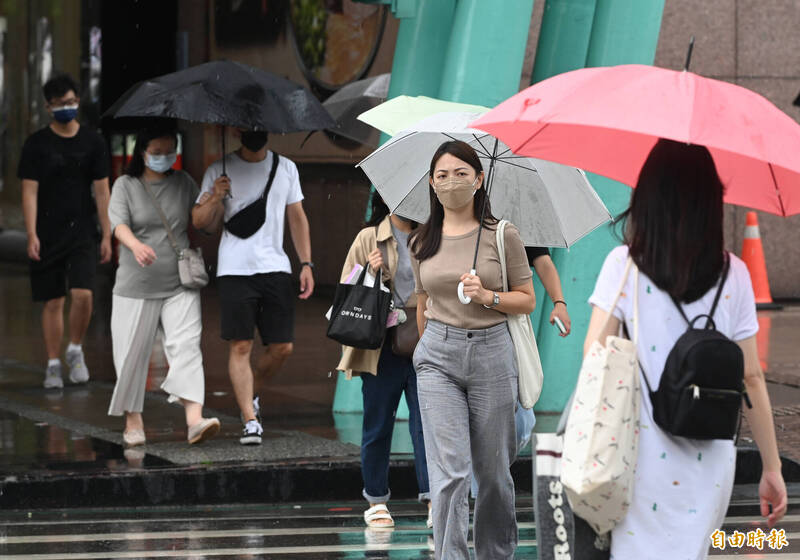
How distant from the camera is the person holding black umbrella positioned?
26.9 feet

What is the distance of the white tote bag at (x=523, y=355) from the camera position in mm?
5605

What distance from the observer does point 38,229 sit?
10.4 m

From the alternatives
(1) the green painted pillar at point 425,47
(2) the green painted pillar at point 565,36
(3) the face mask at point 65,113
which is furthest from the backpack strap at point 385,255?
(3) the face mask at point 65,113

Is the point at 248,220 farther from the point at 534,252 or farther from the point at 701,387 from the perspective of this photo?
the point at 701,387

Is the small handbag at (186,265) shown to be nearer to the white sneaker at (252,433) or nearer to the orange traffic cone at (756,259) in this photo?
A: the white sneaker at (252,433)

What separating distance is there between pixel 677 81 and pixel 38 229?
24.2ft

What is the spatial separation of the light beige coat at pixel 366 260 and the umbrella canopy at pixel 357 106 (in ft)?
9.43

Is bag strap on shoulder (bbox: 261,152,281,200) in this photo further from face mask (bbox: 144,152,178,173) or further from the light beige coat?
the light beige coat

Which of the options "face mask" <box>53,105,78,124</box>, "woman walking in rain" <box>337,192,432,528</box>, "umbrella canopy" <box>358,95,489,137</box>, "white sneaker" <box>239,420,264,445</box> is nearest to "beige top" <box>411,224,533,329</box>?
"woman walking in rain" <box>337,192,432,528</box>

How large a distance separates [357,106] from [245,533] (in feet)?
13.4

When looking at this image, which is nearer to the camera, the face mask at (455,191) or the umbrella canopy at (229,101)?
the face mask at (455,191)

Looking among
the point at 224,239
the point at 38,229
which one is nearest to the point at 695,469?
the point at 224,239

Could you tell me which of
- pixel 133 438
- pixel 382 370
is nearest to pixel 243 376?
pixel 133 438

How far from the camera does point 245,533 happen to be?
6.79m
